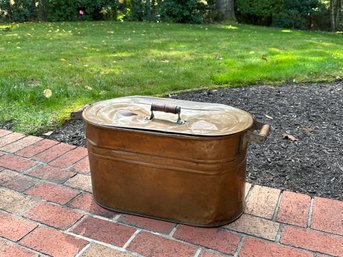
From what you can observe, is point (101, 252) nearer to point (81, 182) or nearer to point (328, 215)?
point (81, 182)

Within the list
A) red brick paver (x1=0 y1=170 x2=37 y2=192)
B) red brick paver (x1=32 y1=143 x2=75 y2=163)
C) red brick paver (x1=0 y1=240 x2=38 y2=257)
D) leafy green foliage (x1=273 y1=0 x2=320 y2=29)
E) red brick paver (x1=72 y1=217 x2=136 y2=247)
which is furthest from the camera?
leafy green foliage (x1=273 y1=0 x2=320 y2=29)

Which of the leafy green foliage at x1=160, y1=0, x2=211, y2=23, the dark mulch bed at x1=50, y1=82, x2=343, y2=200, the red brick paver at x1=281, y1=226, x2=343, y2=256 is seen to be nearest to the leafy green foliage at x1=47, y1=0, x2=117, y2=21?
the leafy green foliage at x1=160, y1=0, x2=211, y2=23

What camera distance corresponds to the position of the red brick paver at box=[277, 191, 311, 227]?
6.35ft

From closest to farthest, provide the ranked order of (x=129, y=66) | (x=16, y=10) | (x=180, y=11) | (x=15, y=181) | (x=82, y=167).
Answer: (x=15, y=181)
(x=82, y=167)
(x=129, y=66)
(x=180, y=11)
(x=16, y=10)

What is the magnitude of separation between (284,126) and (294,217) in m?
1.17

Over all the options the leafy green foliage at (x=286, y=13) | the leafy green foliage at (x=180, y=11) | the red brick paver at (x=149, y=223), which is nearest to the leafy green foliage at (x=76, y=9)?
the leafy green foliage at (x=180, y=11)

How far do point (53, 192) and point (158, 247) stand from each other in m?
0.73

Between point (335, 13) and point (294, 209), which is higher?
point (294, 209)

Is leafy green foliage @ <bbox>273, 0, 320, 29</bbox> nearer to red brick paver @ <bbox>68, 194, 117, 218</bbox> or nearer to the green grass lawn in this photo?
the green grass lawn

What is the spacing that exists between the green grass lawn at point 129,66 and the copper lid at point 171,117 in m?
1.19

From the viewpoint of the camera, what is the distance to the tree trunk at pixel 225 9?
11.3 meters

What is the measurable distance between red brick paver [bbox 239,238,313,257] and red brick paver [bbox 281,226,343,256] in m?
0.04

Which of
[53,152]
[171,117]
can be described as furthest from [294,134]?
[53,152]

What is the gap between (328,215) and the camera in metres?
1.97
